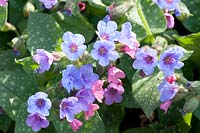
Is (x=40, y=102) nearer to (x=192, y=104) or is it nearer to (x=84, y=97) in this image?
(x=84, y=97)

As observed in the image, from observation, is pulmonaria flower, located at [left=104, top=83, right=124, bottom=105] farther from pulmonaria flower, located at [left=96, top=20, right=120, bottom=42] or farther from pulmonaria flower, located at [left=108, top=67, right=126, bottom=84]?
pulmonaria flower, located at [left=96, top=20, right=120, bottom=42]

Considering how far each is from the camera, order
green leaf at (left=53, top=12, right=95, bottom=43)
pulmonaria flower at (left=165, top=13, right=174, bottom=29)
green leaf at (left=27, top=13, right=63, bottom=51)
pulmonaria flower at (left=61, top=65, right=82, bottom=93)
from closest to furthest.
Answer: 1. pulmonaria flower at (left=61, top=65, right=82, bottom=93)
2. green leaf at (left=27, top=13, right=63, bottom=51)
3. pulmonaria flower at (left=165, top=13, right=174, bottom=29)
4. green leaf at (left=53, top=12, right=95, bottom=43)

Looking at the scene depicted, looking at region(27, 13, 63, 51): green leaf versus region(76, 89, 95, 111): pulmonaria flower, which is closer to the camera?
region(76, 89, 95, 111): pulmonaria flower

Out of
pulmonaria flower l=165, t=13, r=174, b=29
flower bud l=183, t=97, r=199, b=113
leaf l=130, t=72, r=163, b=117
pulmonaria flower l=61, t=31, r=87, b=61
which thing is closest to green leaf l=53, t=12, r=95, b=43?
pulmonaria flower l=165, t=13, r=174, b=29

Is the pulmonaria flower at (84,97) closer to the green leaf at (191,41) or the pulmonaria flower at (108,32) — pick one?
the pulmonaria flower at (108,32)

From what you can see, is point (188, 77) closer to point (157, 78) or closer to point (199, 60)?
point (199, 60)

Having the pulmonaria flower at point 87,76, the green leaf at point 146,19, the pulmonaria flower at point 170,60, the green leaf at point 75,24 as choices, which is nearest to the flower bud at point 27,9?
the green leaf at point 75,24

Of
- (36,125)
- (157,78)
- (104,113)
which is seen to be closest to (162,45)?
(157,78)
